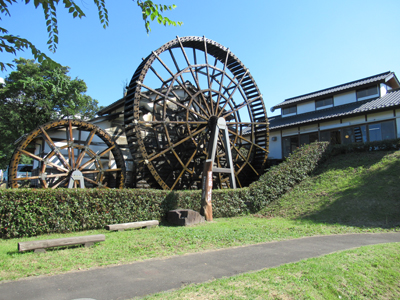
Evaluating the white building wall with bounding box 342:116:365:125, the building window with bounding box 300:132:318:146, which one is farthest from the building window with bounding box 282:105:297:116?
the white building wall with bounding box 342:116:365:125

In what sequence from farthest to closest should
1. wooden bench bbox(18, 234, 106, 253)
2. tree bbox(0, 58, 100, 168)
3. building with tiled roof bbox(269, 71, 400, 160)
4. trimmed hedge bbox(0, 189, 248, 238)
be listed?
tree bbox(0, 58, 100, 168) → building with tiled roof bbox(269, 71, 400, 160) → trimmed hedge bbox(0, 189, 248, 238) → wooden bench bbox(18, 234, 106, 253)

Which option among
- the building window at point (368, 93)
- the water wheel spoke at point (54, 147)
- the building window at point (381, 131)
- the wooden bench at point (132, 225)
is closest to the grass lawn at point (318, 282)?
the wooden bench at point (132, 225)

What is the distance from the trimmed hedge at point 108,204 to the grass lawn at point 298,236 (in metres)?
0.36

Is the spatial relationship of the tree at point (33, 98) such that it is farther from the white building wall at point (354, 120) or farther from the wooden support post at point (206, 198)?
the white building wall at point (354, 120)

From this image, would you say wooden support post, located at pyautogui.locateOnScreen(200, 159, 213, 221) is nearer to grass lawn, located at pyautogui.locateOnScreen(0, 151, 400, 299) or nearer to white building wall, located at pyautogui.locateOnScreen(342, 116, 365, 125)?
grass lawn, located at pyautogui.locateOnScreen(0, 151, 400, 299)

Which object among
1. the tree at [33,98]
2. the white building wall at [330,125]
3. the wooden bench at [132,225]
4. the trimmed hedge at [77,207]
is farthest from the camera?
the tree at [33,98]

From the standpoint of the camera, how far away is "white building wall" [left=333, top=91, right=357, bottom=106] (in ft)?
57.1

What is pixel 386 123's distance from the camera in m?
14.5

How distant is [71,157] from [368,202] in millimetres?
10584

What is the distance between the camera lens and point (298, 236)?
23.0ft

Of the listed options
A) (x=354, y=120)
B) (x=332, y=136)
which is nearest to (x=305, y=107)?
(x=332, y=136)

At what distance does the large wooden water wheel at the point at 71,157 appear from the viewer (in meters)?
9.89

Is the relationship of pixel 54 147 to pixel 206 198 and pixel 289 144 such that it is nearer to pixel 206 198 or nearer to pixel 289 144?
pixel 206 198

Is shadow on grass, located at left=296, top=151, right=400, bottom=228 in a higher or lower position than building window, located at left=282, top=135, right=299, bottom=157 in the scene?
lower
